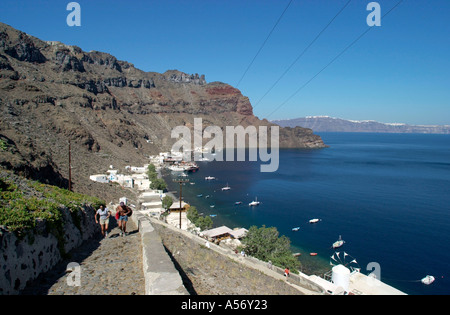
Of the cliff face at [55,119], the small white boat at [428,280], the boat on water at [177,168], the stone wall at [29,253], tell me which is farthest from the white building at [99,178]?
the boat on water at [177,168]

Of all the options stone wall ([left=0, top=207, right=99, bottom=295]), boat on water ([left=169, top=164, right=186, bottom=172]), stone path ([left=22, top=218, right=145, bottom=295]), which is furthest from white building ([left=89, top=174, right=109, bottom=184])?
→ boat on water ([left=169, top=164, right=186, bottom=172])

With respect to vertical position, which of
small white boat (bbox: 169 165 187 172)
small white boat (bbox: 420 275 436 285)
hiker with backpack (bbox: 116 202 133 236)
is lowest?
small white boat (bbox: 420 275 436 285)

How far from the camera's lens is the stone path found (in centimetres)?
668

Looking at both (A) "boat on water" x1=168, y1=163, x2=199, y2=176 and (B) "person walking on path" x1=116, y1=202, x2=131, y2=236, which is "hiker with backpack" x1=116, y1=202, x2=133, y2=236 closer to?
(B) "person walking on path" x1=116, y1=202, x2=131, y2=236

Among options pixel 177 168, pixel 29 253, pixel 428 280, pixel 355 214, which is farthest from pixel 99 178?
pixel 177 168

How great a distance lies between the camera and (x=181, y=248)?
40.4ft

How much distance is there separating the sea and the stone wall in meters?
28.3

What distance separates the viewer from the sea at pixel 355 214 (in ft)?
109

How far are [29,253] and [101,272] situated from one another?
190 cm

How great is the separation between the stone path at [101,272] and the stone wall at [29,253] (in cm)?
25

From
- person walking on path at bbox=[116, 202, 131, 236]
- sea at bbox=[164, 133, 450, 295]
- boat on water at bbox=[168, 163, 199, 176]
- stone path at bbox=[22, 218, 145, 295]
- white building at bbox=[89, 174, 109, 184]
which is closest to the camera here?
stone path at bbox=[22, 218, 145, 295]

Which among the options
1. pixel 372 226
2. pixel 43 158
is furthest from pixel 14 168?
pixel 372 226
